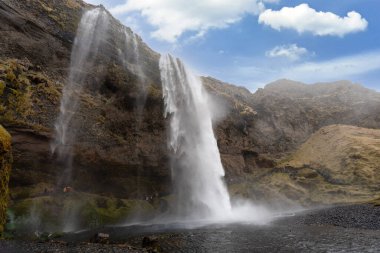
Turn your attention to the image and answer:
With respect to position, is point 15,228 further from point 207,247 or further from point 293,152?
point 293,152

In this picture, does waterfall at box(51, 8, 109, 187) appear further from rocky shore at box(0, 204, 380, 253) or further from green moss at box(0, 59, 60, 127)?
rocky shore at box(0, 204, 380, 253)

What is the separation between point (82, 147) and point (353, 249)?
125 feet

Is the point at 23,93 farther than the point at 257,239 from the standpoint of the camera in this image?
Yes

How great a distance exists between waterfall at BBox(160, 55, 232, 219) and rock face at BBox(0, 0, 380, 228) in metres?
2.08

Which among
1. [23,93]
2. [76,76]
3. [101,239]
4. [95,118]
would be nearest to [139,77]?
[76,76]

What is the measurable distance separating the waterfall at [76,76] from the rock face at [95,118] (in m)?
0.82

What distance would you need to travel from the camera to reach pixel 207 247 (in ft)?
87.5

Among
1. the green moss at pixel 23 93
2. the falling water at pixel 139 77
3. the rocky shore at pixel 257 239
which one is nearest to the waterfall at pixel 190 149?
the falling water at pixel 139 77

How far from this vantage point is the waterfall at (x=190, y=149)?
58781 millimetres

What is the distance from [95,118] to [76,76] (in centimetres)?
670

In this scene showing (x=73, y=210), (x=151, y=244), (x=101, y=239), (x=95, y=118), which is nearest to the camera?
(x=151, y=244)

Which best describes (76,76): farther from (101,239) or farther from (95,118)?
(101,239)

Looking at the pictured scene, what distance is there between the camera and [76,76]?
52531 millimetres

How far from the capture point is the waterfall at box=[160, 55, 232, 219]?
58.8 metres
